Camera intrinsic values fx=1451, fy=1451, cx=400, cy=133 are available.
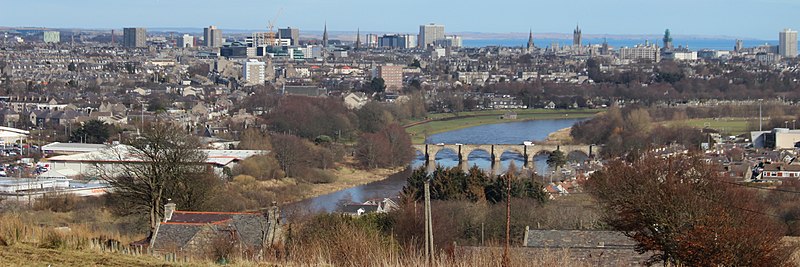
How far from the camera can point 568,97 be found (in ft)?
125

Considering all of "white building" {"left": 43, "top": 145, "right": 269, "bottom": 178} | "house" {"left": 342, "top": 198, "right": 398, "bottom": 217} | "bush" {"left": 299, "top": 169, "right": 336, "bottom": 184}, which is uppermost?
"house" {"left": 342, "top": 198, "right": 398, "bottom": 217}

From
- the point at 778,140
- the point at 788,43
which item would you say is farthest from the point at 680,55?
the point at 778,140

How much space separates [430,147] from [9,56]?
32.9 m

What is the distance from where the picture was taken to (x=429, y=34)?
95.6 metres

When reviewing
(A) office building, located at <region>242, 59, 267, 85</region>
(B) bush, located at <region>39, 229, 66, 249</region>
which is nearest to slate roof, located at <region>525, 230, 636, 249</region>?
(B) bush, located at <region>39, 229, 66, 249</region>

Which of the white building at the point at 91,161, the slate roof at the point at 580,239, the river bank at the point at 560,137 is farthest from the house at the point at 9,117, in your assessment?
the slate roof at the point at 580,239

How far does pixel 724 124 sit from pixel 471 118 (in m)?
6.49

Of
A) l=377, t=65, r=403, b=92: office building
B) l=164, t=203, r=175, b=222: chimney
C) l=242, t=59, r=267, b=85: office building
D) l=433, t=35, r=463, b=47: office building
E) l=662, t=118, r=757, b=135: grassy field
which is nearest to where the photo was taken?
l=164, t=203, r=175, b=222: chimney

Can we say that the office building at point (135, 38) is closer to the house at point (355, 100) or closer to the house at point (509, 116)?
the house at point (355, 100)

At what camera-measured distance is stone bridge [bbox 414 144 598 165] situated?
22.8 m

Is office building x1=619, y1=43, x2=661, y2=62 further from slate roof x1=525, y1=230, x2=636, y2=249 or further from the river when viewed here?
slate roof x1=525, y1=230, x2=636, y2=249

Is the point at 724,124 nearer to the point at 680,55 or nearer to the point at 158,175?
the point at 158,175

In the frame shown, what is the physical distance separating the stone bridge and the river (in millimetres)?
107

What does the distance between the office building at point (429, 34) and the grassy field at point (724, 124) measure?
2444 inches
